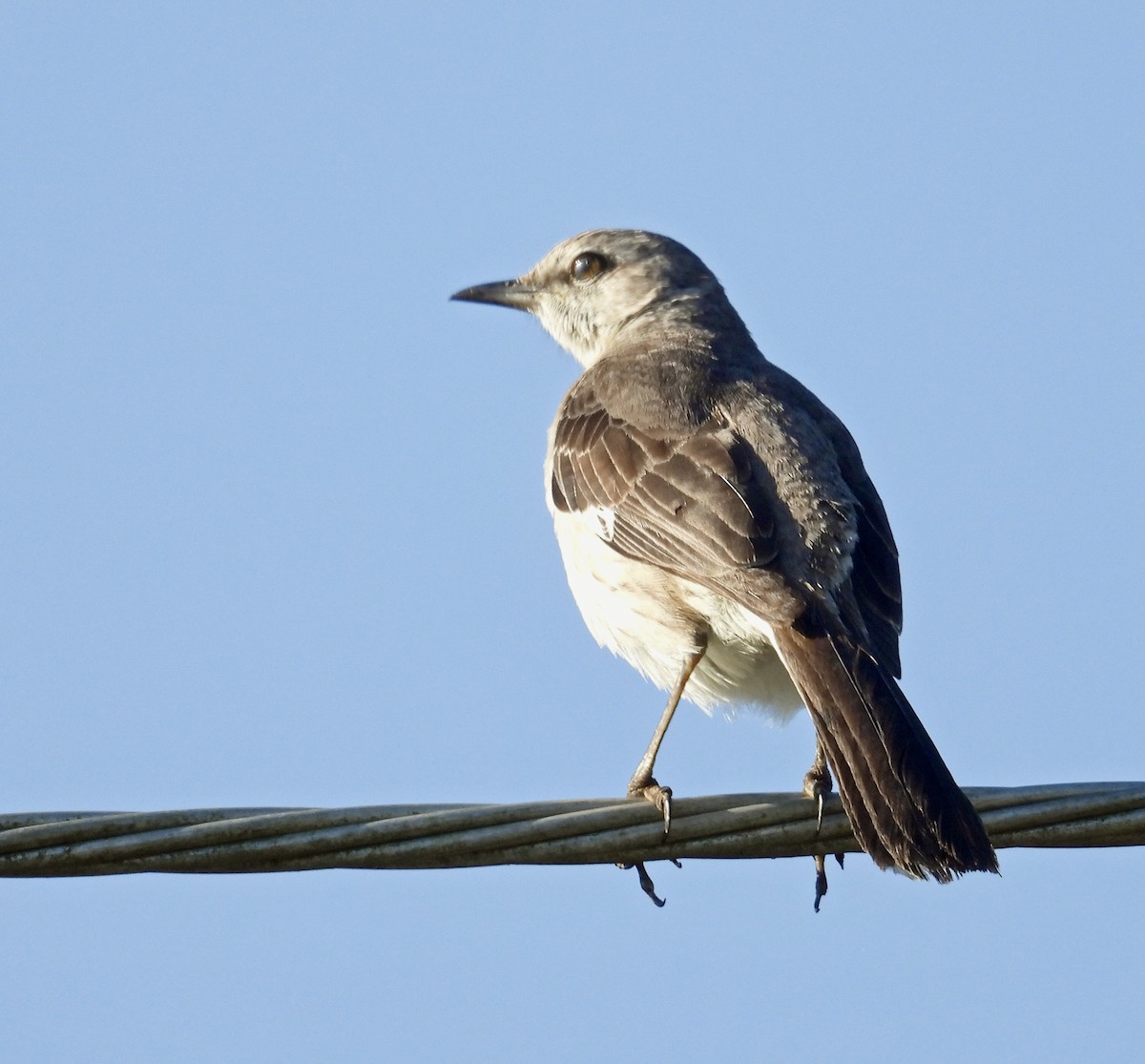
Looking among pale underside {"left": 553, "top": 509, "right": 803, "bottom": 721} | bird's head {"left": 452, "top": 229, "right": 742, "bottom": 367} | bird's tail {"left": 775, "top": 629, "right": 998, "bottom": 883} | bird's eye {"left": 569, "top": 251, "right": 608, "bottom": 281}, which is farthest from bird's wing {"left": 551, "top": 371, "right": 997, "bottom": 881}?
bird's eye {"left": 569, "top": 251, "right": 608, "bottom": 281}

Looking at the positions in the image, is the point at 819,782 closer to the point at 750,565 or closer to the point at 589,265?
the point at 750,565

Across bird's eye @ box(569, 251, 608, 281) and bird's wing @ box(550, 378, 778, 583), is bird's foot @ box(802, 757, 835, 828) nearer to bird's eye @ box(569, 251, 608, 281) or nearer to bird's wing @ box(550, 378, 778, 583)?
bird's wing @ box(550, 378, 778, 583)

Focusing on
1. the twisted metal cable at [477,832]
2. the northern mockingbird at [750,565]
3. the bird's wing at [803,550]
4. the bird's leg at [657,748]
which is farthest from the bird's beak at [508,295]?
the twisted metal cable at [477,832]

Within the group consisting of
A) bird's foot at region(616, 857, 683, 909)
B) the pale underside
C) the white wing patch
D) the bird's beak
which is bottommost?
bird's foot at region(616, 857, 683, 909)

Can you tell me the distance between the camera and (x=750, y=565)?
6227mm

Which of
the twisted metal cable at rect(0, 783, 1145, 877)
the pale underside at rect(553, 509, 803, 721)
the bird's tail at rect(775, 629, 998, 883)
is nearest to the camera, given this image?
the twisted metal cable at rect(0, 783, 1145, 877)

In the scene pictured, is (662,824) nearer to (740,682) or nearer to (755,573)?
(755,573)

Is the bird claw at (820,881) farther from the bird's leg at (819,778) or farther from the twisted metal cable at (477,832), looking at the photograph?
the twisted metal cable at (477,832)

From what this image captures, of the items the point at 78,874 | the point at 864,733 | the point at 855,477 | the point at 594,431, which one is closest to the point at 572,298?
the point at 594,431

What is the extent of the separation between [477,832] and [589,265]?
587cm

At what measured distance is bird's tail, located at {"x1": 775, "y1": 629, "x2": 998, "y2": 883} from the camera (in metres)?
5.06

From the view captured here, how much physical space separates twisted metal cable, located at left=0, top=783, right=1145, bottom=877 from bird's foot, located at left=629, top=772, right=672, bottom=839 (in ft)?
0.14

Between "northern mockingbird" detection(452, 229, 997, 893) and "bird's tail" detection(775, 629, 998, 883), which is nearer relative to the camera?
"bird's tail" detection(775, 629, 998, 883)

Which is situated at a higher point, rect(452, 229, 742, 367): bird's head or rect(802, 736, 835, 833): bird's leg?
rect(452, 229, 742, 367): bird's head
